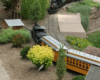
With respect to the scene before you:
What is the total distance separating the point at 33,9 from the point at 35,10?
0.31 m

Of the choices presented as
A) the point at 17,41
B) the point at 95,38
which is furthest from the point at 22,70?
the point at 95,38

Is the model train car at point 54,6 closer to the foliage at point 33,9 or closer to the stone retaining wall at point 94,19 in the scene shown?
the foliage at point 33,9

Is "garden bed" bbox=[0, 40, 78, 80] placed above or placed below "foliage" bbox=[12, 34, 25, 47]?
below

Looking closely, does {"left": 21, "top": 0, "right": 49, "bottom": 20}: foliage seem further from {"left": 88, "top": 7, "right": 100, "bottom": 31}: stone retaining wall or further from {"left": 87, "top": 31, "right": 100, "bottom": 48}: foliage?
{"left": 88, "top": 7, "right": 100, "bottom": 31}: stone retaining wall

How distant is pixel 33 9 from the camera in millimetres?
24000

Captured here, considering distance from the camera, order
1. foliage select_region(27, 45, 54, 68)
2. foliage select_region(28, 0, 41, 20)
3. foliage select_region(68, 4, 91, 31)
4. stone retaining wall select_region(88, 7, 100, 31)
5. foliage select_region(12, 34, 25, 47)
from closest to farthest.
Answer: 1. foliage select_region(27, 45, 54, 68)
2. foliage select_region(12, 34, 25, 47)
3. foliage select_region(28, 0, 41, 20)
4. foliage select_region(68, 4, 91, 31)
5. stone retaining wall select_region(88, 7, 100, 31)

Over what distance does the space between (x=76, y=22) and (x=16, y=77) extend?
49.9ft

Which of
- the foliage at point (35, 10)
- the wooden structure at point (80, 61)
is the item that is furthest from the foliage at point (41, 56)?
the foliage at point (35, 10)

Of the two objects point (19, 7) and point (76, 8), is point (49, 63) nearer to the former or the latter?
point (19, 7)

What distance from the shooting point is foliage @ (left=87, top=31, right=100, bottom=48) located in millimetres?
22966

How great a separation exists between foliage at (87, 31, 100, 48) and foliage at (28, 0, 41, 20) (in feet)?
23.6

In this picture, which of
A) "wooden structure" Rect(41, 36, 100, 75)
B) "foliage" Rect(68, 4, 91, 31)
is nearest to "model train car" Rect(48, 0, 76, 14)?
"foliage" Rect(68, 4, 91, 31)

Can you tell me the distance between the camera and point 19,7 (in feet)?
85.6

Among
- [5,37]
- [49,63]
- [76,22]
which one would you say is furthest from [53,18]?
[49,63]
